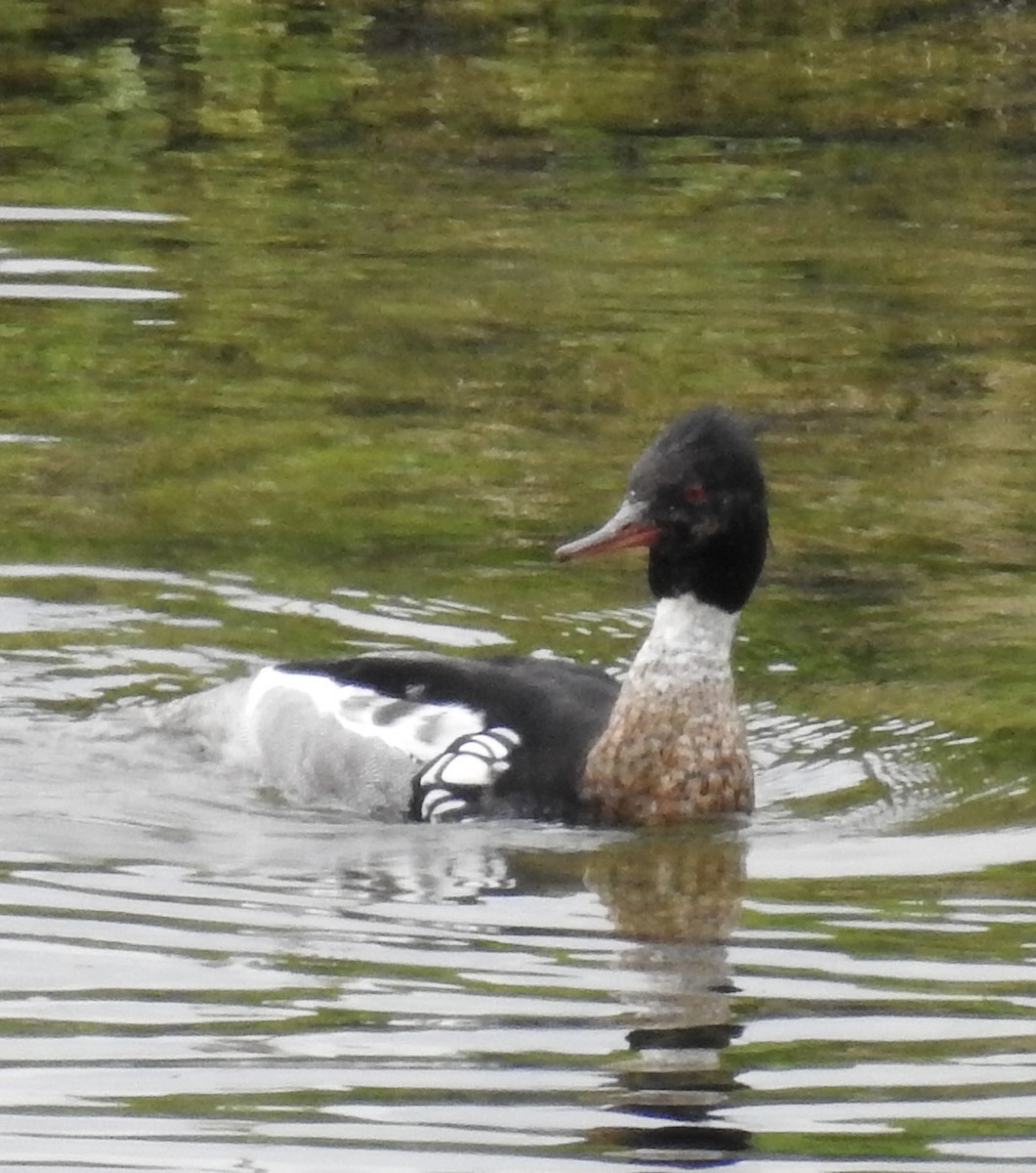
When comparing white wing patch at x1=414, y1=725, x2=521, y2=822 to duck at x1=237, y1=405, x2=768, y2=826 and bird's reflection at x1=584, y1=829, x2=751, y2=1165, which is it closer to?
duck at x1=237, y1=405, x2=768, y2=826

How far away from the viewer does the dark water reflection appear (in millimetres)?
6312

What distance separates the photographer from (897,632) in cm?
1030

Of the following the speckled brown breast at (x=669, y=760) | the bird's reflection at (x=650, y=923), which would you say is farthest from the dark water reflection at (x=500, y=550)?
the speckled brown breast at (x=669, y=760)

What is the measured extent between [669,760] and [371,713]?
3.04 feet

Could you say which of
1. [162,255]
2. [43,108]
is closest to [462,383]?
[162,255]

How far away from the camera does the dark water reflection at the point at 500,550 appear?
6.31 meters

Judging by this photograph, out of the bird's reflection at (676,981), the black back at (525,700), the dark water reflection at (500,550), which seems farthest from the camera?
the black back at (525,700)

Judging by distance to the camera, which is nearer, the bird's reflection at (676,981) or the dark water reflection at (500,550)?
the bird's reflection at (676,981)

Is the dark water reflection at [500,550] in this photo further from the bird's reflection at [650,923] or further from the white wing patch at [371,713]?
the white wing patch at [371,713]

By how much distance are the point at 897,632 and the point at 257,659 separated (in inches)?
85.8

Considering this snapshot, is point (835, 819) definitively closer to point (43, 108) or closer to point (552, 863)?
point (552, 863)

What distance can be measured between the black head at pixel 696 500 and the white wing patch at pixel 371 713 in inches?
25.2

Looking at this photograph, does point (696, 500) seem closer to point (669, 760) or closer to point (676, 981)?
point (669, 760)

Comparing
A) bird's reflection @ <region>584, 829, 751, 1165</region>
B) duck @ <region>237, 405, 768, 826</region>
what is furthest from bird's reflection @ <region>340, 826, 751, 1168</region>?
duck @ <region>237, 405, 768, 826</region>
